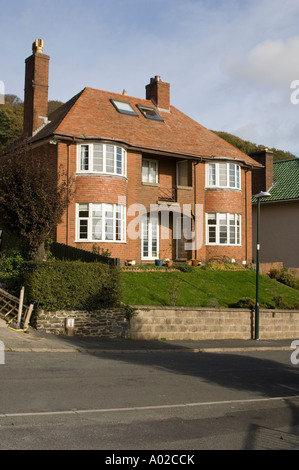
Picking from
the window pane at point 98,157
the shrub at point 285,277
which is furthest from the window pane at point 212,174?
the window pane at point 98,157

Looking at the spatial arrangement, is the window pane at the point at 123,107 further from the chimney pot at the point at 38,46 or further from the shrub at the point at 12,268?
the shrub at the point at 12,268

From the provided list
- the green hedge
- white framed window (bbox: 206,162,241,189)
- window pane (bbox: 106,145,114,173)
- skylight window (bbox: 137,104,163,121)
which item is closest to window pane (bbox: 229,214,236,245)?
white framed window (bbox: 206,162,241,189)

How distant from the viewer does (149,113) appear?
32094 mm

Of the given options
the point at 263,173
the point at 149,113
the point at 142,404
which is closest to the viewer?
the point at 142,404

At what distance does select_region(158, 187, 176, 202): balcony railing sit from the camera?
2975 cm

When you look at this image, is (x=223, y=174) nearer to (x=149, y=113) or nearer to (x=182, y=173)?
(x=182, y=173)

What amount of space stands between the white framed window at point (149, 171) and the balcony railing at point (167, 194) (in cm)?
75

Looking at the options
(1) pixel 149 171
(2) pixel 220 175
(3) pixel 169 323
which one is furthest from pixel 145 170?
(3) pixel 169 323

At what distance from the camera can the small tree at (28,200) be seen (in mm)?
19703

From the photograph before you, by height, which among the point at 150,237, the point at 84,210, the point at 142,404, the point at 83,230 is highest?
the point at 84,210

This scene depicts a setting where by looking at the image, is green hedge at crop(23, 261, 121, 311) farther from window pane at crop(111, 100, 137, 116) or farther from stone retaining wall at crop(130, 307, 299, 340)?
window pane at crop(111, 100, 137, 116)

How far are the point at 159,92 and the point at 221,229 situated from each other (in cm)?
992
